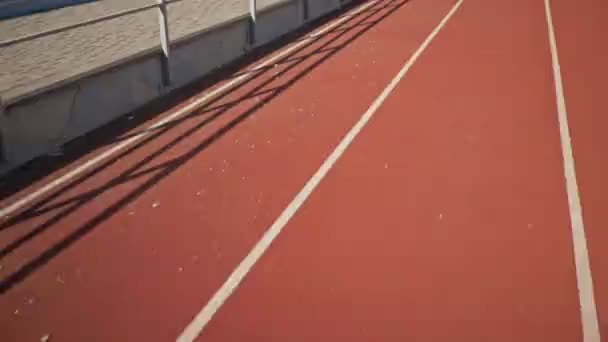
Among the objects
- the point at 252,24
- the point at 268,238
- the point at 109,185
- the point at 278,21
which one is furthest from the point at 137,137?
the point at 278,21

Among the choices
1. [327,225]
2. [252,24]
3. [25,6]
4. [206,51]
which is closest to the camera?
[327,225]

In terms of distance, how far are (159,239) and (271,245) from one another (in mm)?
Result: 1037

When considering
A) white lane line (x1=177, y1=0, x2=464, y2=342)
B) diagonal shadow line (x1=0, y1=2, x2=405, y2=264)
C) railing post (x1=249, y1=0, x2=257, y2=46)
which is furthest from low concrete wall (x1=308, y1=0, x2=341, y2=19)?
white lane line (x1=177, y1=0, x2=464, y2=342)

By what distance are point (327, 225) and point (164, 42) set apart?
17.5 ft

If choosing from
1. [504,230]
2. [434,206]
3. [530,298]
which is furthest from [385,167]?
[530,298]

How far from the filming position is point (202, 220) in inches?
226

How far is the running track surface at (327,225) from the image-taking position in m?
4.42

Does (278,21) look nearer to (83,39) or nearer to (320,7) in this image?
(320,7)

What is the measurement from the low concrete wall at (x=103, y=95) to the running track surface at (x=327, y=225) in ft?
2.12

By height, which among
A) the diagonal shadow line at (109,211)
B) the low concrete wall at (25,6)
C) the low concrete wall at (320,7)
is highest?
the low concrete wall at (320,7)

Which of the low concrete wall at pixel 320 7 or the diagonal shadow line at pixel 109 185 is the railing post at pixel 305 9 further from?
the diagonal shadow line at pixel 109 185

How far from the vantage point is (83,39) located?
14.3m

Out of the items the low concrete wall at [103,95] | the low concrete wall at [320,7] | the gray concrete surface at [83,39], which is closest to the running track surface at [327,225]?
the low concrete wall at [103,95]

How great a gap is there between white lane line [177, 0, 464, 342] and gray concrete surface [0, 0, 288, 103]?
357 cm
